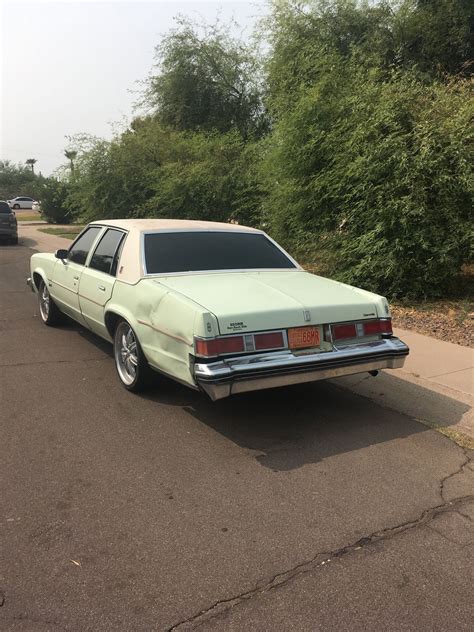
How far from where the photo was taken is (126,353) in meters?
5.01

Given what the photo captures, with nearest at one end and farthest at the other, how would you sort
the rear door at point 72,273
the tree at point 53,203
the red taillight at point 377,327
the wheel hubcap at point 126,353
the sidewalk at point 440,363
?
the red taillight at point 377,327 < the wheel hubcap at point 126,353 < the sidewalk at point 440,363 < the rear door at point 72,273 < the tree at point 53,203

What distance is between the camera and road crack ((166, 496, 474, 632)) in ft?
7.55

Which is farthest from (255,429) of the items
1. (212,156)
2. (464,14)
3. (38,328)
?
(464,14)

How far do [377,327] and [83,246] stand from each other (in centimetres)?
351

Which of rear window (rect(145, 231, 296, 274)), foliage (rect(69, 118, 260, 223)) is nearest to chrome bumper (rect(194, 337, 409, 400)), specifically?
rear window (rect(145, 231, 296, 274))

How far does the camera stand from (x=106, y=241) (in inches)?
226

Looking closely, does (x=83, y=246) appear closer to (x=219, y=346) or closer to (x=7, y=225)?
(x=219, y=346)

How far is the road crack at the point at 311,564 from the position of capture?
2.30m

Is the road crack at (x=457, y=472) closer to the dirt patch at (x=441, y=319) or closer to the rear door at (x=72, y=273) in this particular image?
the dirt patch at (x=441, y=319)

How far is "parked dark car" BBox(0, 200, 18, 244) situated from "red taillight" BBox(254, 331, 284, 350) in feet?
63.9

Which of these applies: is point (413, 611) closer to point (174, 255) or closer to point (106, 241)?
point (174, 255)

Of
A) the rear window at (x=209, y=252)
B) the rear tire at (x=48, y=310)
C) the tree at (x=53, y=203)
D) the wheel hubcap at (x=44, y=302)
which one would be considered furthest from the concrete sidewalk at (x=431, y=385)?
the tree at (x=53, y=203)

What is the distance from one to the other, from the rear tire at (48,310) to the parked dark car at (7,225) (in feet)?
48.7

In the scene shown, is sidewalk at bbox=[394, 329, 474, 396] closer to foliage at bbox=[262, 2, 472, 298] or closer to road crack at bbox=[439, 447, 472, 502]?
road crack at bbox=[439, 447, 472, 502]
